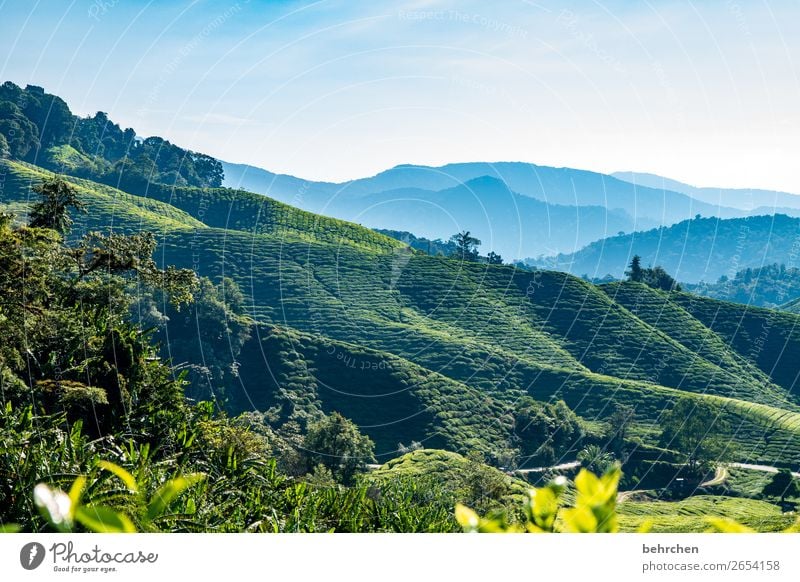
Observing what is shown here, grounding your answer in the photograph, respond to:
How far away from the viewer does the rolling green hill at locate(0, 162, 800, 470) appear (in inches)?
2405

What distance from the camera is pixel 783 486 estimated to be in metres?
53.6

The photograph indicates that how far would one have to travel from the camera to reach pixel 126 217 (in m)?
90.8

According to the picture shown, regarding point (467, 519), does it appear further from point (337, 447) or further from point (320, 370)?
point (320, 370)

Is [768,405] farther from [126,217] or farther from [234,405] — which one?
[126,217]

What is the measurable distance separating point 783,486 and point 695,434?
8.61 meters

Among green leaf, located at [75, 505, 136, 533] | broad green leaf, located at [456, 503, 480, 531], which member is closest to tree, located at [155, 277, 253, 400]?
green leaf, located at [75, 505, 136, 533]

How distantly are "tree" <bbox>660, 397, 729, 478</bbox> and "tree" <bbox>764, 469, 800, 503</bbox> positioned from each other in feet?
16.1

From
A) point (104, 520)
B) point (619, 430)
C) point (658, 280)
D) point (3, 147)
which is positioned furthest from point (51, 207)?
point (658, 280)

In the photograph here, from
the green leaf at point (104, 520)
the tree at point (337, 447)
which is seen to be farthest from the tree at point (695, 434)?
the green leaf at point (104, 520)

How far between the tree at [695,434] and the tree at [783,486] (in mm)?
4895

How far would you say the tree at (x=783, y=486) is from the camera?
5247cm

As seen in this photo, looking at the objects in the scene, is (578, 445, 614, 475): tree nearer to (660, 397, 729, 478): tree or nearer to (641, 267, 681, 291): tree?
(660, 397, 729, 478): tree
